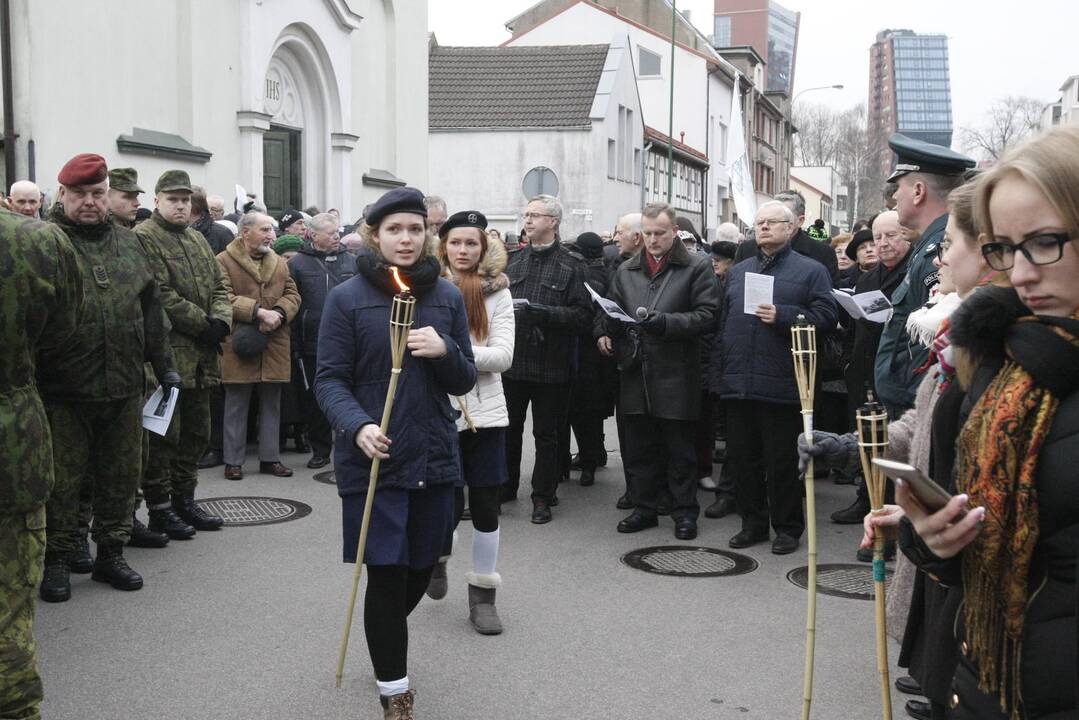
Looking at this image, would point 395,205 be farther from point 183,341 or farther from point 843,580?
point 843,580

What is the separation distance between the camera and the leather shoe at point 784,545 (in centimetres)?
745

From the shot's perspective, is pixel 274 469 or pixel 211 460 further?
pixel 211 460

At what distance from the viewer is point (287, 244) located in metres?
10.6

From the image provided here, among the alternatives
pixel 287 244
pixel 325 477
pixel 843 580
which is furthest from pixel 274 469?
pixel 843 580

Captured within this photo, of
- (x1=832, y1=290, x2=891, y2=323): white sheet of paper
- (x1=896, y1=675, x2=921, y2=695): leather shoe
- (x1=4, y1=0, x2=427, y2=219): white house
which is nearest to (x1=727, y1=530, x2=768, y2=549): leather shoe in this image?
(x1=832, y1=290, x2=891, y2=323): white sheet of paper

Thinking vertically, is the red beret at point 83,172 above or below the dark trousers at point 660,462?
above

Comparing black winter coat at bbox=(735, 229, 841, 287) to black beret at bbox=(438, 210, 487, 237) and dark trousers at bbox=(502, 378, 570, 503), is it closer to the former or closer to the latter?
dark trousers at bbox=(502, 378, 570, 503)

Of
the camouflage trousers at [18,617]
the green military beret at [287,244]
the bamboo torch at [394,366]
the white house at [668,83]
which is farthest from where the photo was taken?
the white house at [668,83]

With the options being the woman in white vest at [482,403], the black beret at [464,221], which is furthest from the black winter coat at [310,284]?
the black beret at [464,221]

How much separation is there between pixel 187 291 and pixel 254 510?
1.68 m

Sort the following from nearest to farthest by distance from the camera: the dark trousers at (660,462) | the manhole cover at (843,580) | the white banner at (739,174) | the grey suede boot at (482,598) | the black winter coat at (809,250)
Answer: the grey suede boot at (482,598), the manhole cover at (843,580), the dark trousers at (660,462), the black winter coat at (809,250), the white banner at (739,174)

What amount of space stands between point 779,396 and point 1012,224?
206 inches

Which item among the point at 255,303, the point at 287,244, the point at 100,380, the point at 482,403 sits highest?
the point at 287,244

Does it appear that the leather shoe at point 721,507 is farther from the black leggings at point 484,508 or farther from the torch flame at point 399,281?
the torch flame at point 399,281
